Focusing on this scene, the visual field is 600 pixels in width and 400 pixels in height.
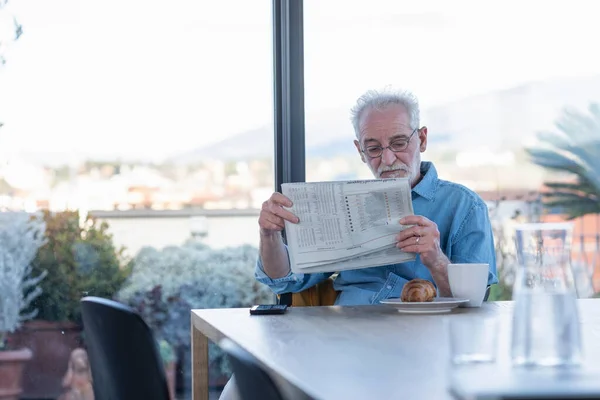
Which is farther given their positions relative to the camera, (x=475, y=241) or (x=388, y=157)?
(x=388, y=157)

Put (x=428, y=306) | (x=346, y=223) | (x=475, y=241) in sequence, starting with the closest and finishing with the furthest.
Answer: (x=428, y=306) < (x=346, y=223) < (x=475, y=241)

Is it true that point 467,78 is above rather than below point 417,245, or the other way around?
above

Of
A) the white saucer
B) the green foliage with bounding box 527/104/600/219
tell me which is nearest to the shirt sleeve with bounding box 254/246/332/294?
the white saucer

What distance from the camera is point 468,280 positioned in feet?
6.70

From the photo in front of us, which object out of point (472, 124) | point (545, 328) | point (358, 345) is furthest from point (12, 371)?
point (545, 328)

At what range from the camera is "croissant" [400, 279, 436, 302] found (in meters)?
1.99

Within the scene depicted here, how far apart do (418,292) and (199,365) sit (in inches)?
21.5

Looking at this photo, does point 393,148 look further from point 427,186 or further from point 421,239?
point 421,239

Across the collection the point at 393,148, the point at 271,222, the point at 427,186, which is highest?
the point at 393,148

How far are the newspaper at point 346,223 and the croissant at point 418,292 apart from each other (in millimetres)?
194

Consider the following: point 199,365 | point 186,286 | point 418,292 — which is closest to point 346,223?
point 418,292

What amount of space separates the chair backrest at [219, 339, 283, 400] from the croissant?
1.19 metres

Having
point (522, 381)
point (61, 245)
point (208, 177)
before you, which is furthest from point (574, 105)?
point (522, 381)

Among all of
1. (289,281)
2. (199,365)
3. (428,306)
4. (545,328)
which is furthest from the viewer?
(289,281)
